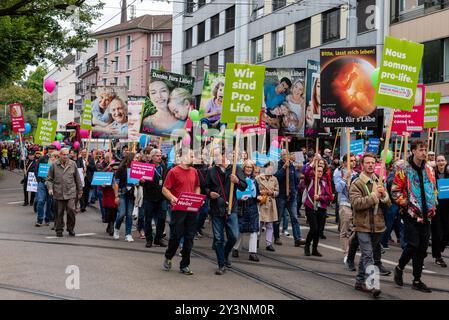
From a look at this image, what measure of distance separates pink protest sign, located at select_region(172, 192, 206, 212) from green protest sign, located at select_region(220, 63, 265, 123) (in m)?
1.58

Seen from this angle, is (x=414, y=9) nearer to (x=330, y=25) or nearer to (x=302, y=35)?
(x=330, y=25)

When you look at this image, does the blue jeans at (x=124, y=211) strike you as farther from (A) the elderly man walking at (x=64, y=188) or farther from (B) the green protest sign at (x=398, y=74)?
(B) the green protest sign at (x=398, y=74)

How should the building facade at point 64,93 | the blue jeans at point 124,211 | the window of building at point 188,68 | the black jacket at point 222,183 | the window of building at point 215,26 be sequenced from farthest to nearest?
the building facade at point 64,93
the window of building at point 188,68
the window of building at point 215,26
the blue jeans at point 124,211
the black jacket at point 222,183

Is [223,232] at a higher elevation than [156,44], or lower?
lower

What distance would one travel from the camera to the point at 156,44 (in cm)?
7300

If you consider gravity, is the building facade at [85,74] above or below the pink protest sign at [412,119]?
above

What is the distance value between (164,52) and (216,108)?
183 ft

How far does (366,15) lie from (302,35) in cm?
586

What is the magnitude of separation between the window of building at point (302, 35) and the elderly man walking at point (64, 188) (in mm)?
22714

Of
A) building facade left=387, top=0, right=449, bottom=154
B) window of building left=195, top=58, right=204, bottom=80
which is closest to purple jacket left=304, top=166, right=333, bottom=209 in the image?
building facade left=387, top=0, right=449, bottom=154

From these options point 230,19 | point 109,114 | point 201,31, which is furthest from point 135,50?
point 109,114

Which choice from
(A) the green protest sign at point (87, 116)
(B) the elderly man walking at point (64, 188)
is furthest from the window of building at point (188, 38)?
(B) the elderly man walking at point (64, 188)

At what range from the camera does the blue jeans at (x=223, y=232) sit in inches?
348
